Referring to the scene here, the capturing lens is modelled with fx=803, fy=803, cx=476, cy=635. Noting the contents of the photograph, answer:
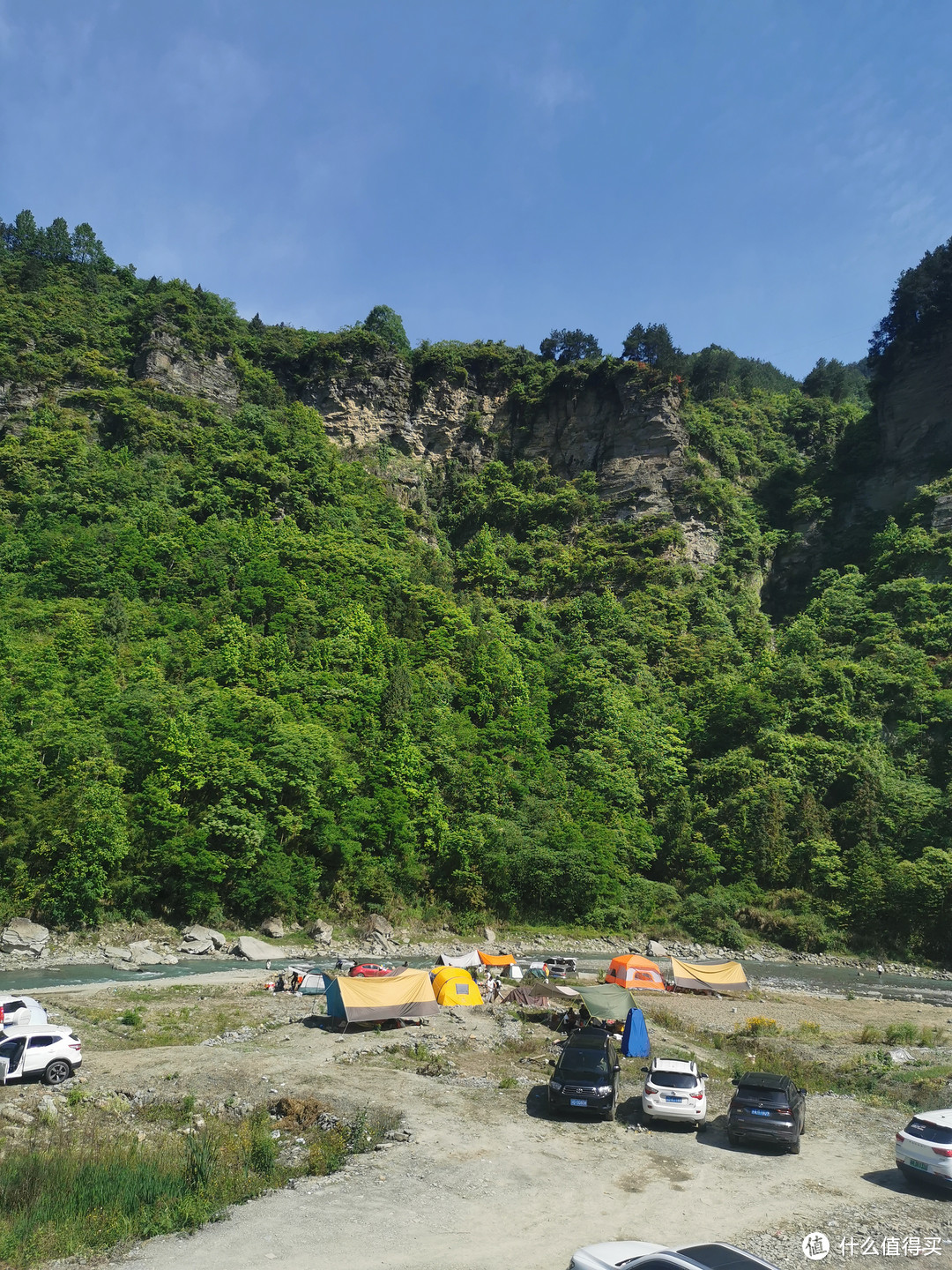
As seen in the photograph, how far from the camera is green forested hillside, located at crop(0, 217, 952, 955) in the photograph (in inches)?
1767

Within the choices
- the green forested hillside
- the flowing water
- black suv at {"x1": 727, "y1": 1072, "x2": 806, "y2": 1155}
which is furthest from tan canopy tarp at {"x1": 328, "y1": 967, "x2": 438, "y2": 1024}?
the green forested hillside

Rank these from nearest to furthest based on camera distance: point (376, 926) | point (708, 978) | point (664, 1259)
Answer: point (664, 1259) → point (708, 978) → point (376, 926)

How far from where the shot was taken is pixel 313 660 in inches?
2343

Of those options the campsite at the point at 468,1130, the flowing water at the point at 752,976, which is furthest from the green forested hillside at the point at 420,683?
the campsite at the point at 468,1130

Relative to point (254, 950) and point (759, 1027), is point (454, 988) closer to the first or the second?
point (759, 1027)

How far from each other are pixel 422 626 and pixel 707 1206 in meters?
58.1

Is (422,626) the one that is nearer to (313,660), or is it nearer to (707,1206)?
(313,660)

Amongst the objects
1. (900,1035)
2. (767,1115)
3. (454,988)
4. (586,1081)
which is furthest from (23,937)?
(900,1035)

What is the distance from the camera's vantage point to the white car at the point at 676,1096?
16.8 metres

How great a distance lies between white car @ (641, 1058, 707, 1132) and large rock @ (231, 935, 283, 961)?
87.3 feet

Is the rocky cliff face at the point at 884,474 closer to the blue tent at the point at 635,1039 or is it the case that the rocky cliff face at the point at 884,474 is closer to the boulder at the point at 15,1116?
the blue tent at the point at 635,1039

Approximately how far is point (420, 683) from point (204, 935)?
25.8 m

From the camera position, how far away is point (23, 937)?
36.1 metres

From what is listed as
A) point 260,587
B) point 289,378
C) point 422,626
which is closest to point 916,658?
point 422,626
